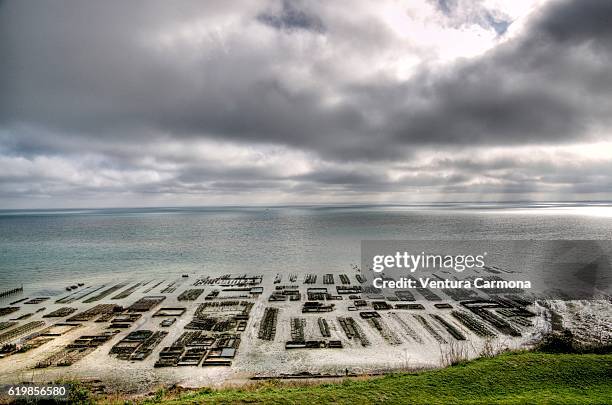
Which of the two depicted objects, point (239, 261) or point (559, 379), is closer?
point (559, 379)

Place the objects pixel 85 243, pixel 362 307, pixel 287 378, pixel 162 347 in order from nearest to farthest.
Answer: pixel 287 378, pixel 162 347, pixel 362 307, pixel 85 243

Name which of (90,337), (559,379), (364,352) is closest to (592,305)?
(559,379)

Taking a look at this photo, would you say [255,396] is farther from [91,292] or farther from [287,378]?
[91,292]

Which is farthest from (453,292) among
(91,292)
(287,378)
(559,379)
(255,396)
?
(91,292)

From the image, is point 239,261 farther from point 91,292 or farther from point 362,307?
point 362,307

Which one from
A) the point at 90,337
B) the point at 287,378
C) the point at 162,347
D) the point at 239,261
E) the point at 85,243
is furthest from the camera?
the point at 85,243

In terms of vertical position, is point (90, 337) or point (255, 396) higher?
point (255, 396)
